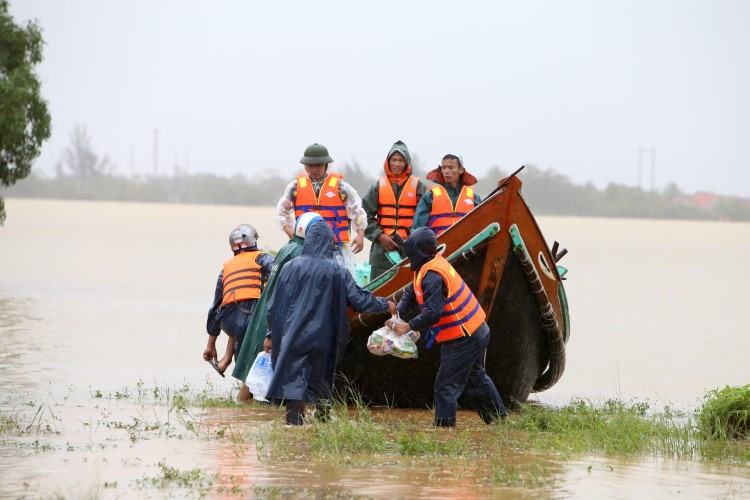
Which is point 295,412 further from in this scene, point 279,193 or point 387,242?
point 279,193

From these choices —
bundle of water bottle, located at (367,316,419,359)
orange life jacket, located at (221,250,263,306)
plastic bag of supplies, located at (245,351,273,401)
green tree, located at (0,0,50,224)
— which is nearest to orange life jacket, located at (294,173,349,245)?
orange life jacket, located at (221,250,263,306)

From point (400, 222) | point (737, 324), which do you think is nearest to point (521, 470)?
point (400, 222)

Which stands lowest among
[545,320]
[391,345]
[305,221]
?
[391,345]

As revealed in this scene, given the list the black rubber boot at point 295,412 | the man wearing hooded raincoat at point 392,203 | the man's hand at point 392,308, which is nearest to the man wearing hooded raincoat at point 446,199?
the man wearing hooded raincoat at point 392,203

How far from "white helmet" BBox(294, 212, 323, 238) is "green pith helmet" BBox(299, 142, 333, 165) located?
1243mm

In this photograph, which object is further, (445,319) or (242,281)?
(242,281)

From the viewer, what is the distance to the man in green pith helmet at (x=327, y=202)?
11883 millimetres

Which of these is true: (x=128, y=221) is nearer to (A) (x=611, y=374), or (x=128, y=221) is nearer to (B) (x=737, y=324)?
(B) (x=737, y=324)

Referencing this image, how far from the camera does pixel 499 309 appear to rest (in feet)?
35.5

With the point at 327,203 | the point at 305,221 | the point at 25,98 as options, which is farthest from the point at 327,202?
the point at 25,98

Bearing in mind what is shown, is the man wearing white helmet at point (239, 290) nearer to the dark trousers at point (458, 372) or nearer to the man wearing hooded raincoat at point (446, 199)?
the man wearing hooded raincoat at point (446, 199)

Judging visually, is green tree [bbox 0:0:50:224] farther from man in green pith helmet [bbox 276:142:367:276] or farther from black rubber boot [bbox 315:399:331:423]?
black rubber boot [bbox 315:399:331:423]

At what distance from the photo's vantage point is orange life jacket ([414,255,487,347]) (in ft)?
31.5

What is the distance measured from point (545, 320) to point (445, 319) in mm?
1625
